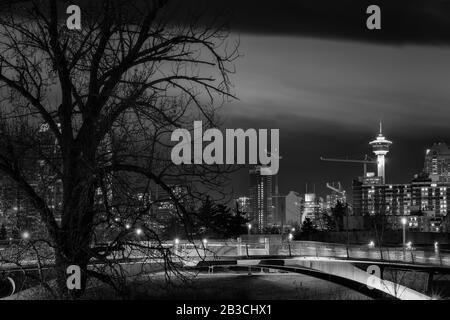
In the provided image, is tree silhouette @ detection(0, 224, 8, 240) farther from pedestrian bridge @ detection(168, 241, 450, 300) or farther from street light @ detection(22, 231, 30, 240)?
pedestrian bridge @ detection(168, 241, 450, 300)

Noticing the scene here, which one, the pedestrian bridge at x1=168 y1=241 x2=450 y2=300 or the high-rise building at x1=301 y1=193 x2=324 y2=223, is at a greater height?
the high-rise building at x1=301 y1=193 x2=324 y2=223

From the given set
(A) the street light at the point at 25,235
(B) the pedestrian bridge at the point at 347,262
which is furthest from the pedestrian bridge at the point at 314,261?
(A) the street light at the point at 25,235

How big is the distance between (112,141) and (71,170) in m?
1.09

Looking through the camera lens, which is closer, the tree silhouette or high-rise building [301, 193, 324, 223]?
the tree silhouette

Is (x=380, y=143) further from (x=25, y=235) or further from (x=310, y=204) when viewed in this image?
(x=310, y=204)

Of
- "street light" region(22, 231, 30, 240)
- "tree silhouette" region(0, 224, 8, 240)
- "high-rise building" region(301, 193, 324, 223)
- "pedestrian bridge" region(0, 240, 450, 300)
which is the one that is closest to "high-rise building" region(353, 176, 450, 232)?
"high-rise building" region(301, 193, 324, 223)

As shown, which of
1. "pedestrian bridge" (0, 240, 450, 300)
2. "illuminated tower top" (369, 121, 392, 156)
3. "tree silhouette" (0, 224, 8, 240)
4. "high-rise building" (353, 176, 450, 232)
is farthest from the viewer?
"high-rise building" (353, 176, 450, 232)

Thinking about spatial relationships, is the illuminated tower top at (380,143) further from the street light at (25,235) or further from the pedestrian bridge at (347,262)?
the street light at (25,235)

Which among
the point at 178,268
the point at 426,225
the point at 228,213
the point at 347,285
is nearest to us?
the point at 178,268

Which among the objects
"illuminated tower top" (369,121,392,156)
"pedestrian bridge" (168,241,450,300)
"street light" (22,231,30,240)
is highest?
"illuminated tower top" (369,121,392,156)

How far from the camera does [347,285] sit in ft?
80.4

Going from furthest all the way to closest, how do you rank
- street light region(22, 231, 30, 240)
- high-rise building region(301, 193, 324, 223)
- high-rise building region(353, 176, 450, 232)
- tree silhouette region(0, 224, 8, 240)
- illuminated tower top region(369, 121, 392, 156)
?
high-rise building region(353, 176, 450, 232) < high-rise building region(301, 193, 324, 223) < illuminated tower top region(369, 121, 392, 156) < tree silhouette region(0, 224, 8, 240) < street light region(22, 231, 30, 240)

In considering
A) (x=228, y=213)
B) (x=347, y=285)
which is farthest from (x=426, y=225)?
(x=228, y=213)
